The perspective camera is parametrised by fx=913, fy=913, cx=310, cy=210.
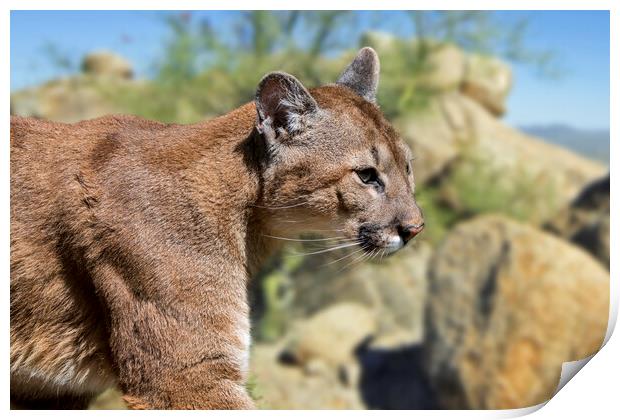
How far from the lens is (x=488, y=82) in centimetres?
2069

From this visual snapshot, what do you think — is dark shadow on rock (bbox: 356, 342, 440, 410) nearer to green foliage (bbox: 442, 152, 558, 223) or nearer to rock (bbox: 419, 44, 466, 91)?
green foliage (bbox: 442, 152, 558, 223)

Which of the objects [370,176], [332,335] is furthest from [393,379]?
[370,176]

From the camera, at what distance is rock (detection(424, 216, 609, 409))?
12.3 metres

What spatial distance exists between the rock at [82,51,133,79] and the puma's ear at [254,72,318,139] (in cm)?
1347

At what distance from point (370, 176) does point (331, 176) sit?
254 mm

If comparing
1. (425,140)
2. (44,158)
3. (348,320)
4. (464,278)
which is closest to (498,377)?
(464,278)

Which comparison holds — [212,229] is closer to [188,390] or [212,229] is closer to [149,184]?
[149,184]

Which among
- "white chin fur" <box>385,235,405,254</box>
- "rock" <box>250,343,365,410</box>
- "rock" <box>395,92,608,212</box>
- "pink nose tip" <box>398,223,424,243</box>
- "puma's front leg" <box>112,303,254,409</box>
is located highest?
"pink nose tip" <box>398,223,424,243</box>

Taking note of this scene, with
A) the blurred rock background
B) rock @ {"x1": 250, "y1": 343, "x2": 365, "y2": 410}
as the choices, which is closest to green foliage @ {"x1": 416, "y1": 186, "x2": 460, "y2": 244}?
the blurred rock background

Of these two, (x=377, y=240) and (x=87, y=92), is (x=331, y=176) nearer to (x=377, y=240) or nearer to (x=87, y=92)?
(x=377, y=240)

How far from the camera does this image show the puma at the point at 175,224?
5457 mm

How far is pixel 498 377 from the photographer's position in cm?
1292

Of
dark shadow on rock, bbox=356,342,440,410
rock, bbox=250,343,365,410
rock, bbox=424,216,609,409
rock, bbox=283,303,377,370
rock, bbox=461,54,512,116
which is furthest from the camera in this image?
rock, bbox=461,54,512,116
